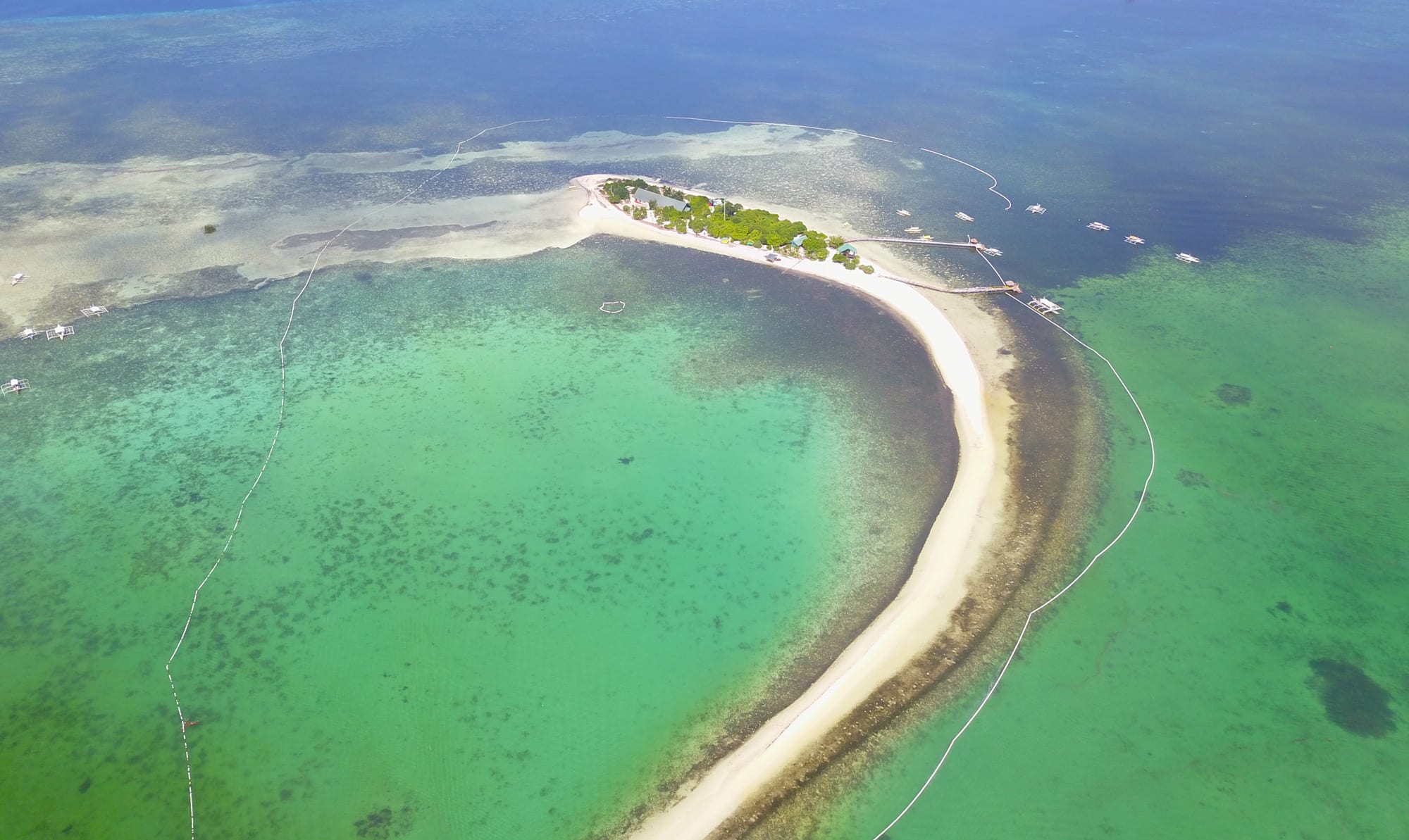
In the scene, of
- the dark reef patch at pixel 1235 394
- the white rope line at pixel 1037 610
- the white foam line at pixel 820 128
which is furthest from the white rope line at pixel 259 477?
the dark reef patch at pixel 1235 394

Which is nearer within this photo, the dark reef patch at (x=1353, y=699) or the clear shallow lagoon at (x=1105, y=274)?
the clear shallow lagoon at (x=1105, y=274)

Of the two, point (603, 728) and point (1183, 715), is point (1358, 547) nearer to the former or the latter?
point (1183, 715)

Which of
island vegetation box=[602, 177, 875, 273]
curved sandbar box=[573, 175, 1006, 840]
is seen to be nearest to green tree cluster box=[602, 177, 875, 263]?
island vegetation box=[602, 177, 875, 273]

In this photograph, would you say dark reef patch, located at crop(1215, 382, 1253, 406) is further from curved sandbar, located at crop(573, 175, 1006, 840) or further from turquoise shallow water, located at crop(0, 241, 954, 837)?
turquoise shallow water, located at crop(0, 241, 954, 837)

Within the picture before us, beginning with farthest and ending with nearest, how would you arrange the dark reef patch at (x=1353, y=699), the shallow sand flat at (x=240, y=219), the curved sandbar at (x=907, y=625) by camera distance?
1. the shallow sand flat at (x=240, y=219)
2. the dark reef patch at (x=1353, y=699)
3. the curved sandbar at (x=907, y=625)

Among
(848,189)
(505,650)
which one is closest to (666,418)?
(505,650)

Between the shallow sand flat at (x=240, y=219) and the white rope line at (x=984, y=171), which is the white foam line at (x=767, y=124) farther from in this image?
the shallow sand flat at (x=240, y=219)

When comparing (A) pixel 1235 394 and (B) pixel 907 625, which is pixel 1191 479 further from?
(B) pixel 907 625
